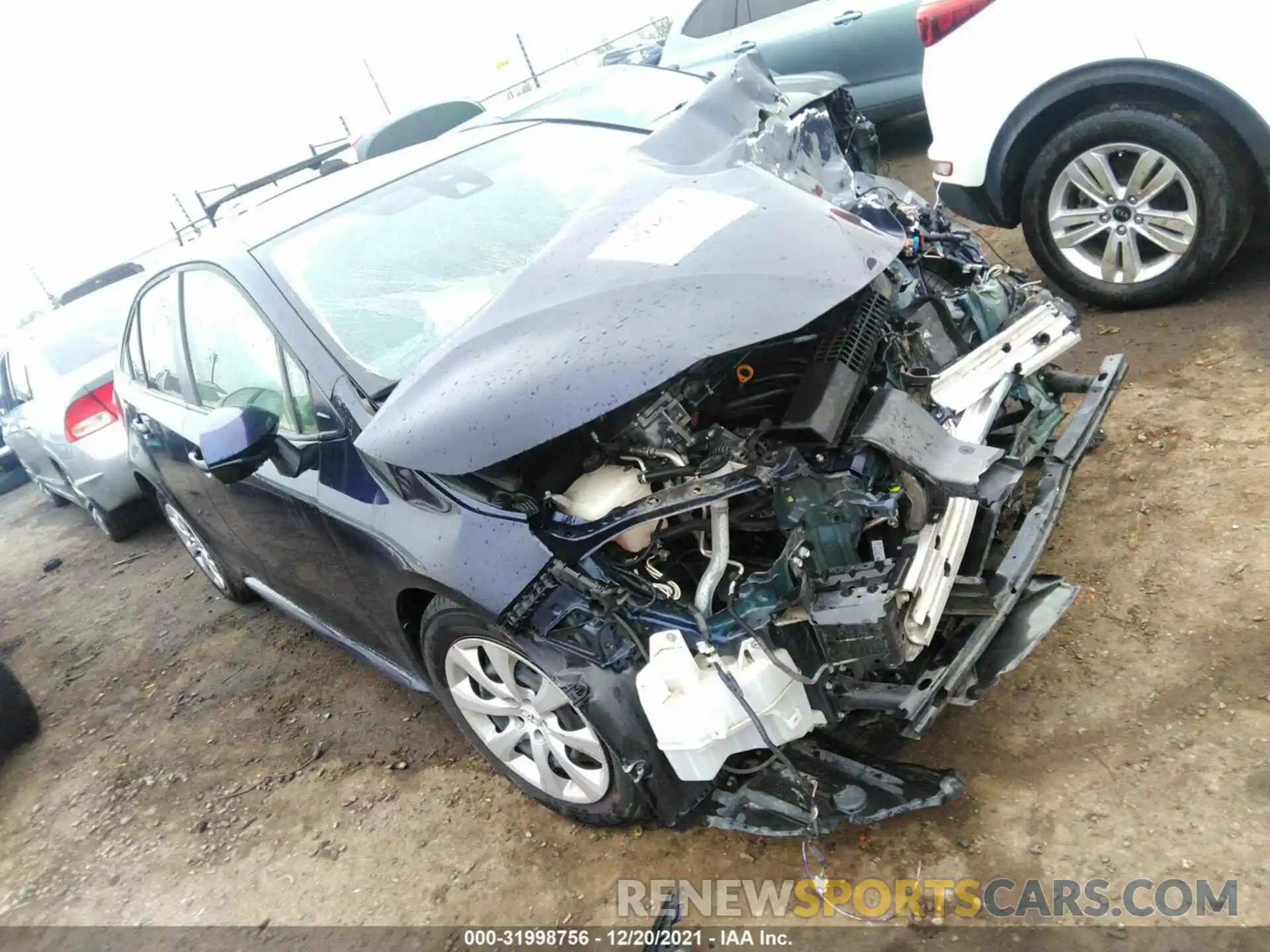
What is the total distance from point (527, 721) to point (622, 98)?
263 cm

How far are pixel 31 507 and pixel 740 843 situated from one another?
27.9ft

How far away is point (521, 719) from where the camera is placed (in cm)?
242

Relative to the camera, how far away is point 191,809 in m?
3.27

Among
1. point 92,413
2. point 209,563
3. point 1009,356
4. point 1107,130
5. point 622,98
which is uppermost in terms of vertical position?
point 622,98

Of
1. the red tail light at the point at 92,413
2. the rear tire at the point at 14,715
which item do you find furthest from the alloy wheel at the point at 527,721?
the red tail light at the point at 92,413

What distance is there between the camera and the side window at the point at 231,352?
8.65 ft

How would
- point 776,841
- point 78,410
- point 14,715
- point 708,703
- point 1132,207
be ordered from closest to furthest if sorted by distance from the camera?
point 708,703 → point 776,841 → point 1132,207 → point 14,715 → point 78,410

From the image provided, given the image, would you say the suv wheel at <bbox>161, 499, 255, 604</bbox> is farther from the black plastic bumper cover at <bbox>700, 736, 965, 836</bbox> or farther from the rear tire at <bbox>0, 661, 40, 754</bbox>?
the black plastic bumper cover at <bbox>700, 736, 965, 836</bbox>

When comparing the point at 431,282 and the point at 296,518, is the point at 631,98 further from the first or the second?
the point at 296,518

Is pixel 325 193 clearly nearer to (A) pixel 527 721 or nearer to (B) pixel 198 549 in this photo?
(A) pixel 527 721

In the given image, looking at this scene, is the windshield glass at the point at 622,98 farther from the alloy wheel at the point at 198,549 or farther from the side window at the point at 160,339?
the alloy wheel at the point at 198,549

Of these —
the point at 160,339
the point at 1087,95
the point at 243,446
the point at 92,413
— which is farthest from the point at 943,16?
the point at 92,413

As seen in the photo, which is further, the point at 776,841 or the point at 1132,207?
the point at 1132,207

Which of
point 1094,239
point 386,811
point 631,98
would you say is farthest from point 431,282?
point 1094,239
